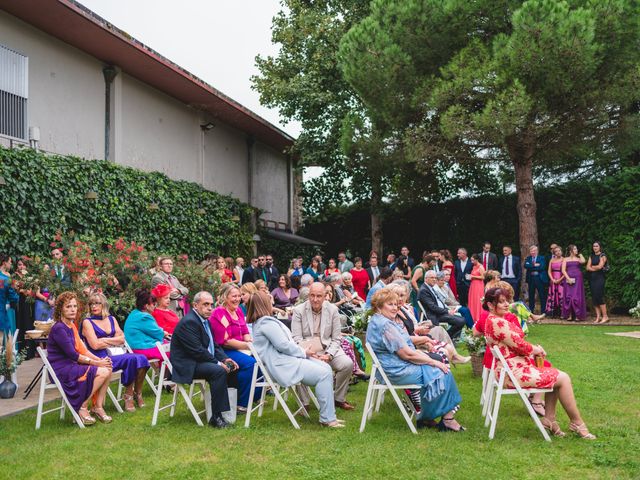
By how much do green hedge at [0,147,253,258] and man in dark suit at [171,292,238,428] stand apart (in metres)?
5.18

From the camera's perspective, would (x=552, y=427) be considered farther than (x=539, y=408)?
No

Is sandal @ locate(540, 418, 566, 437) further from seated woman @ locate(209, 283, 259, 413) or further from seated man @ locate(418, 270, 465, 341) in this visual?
→ seated man @ locate(418, 270, 465, 341)

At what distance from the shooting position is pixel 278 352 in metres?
6.75

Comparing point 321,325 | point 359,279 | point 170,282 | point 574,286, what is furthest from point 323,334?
point 574,286

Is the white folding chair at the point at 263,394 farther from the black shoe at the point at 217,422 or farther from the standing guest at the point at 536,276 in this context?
the standing guest at the point at 536,276

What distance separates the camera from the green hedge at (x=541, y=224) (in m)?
16.5

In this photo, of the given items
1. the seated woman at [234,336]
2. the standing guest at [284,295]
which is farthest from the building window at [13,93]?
the seated woman at [234,336]

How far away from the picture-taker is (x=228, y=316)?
24.6 ft

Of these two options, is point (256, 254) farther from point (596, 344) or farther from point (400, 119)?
point (596, 344)

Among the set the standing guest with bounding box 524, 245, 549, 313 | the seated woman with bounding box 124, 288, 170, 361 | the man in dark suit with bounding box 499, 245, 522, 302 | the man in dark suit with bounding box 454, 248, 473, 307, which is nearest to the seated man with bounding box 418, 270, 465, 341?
the seated woman with bounding box 124, 288, 170, 361

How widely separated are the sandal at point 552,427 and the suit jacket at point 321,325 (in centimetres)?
233

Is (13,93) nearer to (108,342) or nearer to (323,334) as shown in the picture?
(108,342)

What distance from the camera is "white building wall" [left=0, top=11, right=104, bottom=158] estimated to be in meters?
12.8

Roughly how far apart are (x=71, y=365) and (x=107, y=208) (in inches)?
294
